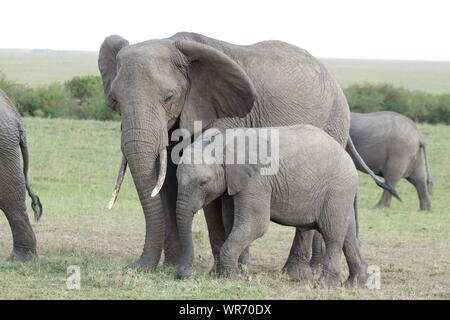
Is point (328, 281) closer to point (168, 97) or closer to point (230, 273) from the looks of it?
point (230, 273)

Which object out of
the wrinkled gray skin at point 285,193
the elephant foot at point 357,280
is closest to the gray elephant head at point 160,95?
the wrinkled gray skin at point 285,193

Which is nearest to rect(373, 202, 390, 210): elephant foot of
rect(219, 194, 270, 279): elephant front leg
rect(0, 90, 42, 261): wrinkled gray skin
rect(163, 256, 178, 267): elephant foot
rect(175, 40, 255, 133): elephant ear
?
rect(163, 256, 178, 267): elephant foot

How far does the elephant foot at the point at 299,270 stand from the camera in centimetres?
848

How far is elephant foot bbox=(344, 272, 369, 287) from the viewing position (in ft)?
26.2

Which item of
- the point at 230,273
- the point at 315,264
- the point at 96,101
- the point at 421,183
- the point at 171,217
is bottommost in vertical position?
the point at 96,101

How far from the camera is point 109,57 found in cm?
841

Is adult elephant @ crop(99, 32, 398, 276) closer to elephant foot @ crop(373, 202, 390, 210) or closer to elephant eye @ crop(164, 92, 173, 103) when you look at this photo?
elephant eye @ crop(164, 92, 173, 103)

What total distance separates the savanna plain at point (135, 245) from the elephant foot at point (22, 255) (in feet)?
0.48

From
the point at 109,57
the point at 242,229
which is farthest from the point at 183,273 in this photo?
the point at 109,57

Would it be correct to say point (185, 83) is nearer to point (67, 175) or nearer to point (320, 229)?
point (320, 229)

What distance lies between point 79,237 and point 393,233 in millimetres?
3987

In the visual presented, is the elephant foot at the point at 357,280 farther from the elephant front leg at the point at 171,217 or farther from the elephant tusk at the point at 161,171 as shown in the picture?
the elephant tusk at the point at 161,171

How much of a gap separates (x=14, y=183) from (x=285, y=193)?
2.52 meters


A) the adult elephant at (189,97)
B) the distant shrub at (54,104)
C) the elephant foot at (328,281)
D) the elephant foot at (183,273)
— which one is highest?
the adult elephant at (189,97)
